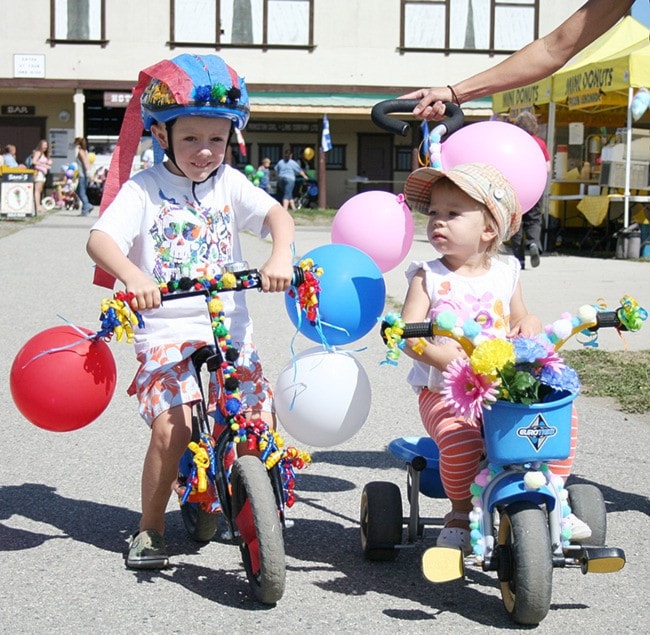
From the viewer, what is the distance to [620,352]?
839 cm

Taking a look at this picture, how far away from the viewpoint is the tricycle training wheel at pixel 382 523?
4133 millimetres

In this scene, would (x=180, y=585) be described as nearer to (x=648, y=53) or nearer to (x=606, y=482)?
(x=606, y=482)

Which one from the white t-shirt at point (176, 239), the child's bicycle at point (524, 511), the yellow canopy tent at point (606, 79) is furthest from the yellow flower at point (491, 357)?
the yellow canopy tent at point (606, 79)

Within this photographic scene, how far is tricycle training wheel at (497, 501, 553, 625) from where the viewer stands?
3.43 metres

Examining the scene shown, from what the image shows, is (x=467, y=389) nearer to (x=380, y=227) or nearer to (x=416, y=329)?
(x=416, y=329)

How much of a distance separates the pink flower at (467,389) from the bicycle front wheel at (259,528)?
633 millimetres

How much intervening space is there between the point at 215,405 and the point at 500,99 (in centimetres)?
1787

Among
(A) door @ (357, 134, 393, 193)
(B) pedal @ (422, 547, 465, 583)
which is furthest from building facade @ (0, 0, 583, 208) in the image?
(B) pedal @ (422, 547, 465, 583)

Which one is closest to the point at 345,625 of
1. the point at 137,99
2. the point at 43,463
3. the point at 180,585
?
the point at 180,585

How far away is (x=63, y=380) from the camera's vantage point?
3.95 m

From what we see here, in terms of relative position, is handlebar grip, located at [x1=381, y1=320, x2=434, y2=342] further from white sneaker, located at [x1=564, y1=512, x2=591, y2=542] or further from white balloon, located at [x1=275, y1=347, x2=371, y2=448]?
white sneaker, located at [x1=564, y1=512, x2=591, y2=542]

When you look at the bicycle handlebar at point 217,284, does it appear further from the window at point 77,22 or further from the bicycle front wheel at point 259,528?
the window at point 77,22

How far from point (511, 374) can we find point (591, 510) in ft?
2.55

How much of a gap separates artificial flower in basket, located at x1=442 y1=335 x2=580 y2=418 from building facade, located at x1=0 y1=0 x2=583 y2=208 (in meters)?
31.3
